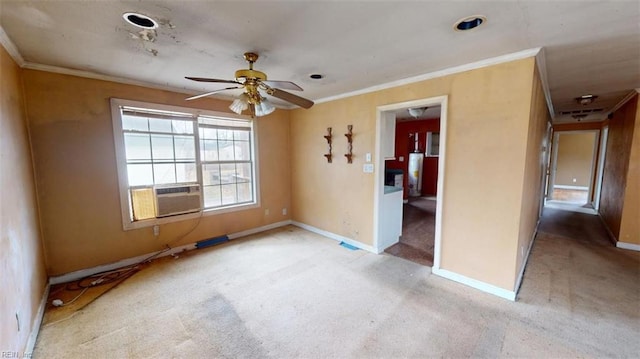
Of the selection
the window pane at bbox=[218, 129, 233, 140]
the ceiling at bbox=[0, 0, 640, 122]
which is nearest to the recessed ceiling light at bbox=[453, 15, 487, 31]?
the ceiling at bbox=[0, 0, 640, 122]

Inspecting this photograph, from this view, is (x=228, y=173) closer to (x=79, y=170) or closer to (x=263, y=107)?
(x=79, y=170)

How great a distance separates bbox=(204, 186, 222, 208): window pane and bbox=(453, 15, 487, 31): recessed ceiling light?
12.0 feet

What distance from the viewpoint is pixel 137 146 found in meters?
3.15

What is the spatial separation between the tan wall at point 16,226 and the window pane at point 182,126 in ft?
4.47

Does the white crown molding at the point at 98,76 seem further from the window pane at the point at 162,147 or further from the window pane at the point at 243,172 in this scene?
the window pane at the point at 243,172

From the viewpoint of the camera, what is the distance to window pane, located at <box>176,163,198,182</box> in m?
3.50

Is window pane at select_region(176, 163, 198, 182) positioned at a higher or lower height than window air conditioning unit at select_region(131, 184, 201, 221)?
higher

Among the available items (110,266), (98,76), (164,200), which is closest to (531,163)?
(164,200)

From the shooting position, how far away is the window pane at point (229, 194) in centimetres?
406

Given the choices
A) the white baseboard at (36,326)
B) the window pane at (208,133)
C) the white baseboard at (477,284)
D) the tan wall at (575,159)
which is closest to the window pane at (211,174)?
the window pane at (208,133)

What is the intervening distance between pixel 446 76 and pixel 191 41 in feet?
8.20

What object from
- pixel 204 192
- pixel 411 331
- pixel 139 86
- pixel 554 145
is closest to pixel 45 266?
pixel 204 192

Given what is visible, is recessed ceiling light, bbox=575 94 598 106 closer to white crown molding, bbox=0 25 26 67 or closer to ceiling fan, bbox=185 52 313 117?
ceiling fan, bbox=185 52 313 117

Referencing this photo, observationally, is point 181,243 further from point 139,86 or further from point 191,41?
point 191,41
